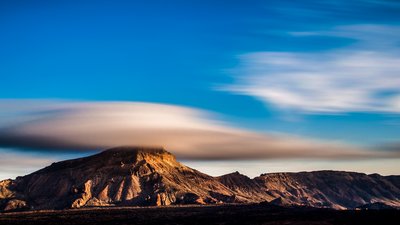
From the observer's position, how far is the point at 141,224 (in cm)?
19962

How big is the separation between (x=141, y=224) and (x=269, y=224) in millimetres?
51771

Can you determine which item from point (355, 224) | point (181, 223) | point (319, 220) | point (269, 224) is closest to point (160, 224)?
point (181, 223)

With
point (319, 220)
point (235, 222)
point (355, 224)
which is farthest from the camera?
point (235, 222)

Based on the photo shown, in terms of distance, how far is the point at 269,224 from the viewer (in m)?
178

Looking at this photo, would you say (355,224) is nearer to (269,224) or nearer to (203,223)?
(269,224)

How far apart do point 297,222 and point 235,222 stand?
85.0 ft

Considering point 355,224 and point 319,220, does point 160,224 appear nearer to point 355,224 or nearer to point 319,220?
point 319,220

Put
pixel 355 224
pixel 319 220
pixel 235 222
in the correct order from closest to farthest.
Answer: pixel 355 224, pixel 319 220, pixel 235 222

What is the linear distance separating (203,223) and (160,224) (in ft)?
54.0

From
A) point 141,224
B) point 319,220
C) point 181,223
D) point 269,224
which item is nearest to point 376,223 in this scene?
point 319,220

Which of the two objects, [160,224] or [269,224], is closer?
[269,224]

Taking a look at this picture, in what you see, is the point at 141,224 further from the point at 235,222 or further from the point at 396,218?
the point at 396,218

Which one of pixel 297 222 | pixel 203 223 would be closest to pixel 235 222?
pixel 203 223

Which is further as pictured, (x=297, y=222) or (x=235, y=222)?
(x=235, y=222)
